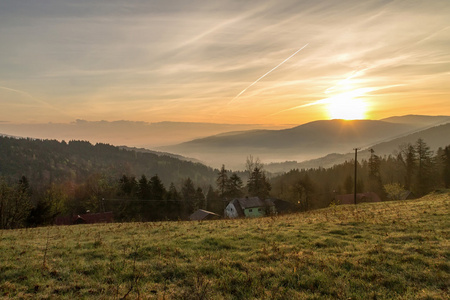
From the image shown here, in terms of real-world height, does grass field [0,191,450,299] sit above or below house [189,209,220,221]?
above

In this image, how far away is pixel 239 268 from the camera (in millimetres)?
8297

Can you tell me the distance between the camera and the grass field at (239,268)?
22.1 feet

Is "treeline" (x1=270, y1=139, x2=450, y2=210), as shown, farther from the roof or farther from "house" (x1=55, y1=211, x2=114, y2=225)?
"house" (x1=55, y1=211, x2=114, y2=225)

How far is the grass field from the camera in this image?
673cm

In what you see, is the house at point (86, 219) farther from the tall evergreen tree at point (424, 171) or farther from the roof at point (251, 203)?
the tall evergreen tree at point (424, 171)

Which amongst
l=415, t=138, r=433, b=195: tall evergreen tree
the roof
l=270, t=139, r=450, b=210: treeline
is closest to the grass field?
the roof

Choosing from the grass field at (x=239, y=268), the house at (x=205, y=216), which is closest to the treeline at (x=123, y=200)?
the house at (x=205, y=216)

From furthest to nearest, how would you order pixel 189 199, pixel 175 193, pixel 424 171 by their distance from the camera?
1. pixel 189 199
2. pixel 175 193
3. pixel 424 171

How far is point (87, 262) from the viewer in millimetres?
9125

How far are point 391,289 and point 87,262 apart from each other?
9400mm

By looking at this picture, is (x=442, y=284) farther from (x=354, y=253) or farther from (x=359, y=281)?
(x=354, y=253)

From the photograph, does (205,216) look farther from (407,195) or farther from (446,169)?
(446,169)

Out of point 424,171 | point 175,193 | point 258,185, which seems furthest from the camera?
point 258,185

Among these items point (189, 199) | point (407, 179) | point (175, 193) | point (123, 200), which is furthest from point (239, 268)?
point (407, 179)
